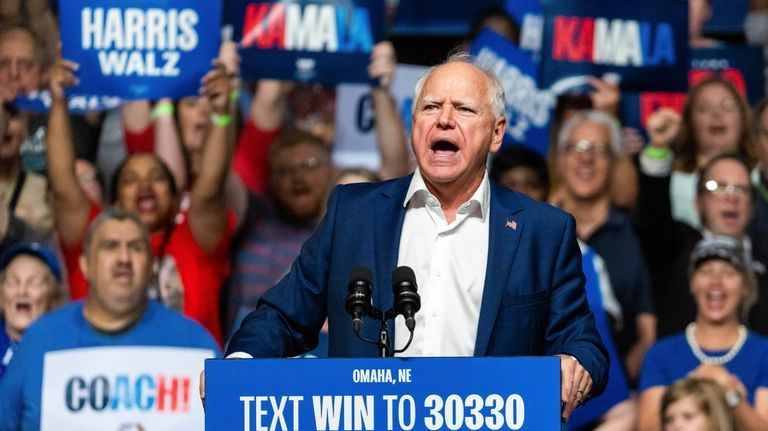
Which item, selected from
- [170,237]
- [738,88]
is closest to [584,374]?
[170,237]

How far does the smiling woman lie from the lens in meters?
5.98

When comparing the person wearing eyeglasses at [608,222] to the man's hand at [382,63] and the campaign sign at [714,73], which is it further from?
the man's hand at [382,63]

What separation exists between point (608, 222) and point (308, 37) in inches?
59.7

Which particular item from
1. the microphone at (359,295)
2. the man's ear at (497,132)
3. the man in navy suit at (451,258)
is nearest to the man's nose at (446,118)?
the man in navy suit at (451,258)

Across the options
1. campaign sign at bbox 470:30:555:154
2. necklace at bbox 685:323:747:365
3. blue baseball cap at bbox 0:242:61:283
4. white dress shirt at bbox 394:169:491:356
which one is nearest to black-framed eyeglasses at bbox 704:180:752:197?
necklace at bbox 685:323:747:365

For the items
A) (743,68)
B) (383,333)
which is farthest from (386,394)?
(743,68)

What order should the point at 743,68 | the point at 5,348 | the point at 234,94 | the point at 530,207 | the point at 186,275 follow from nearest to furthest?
the point at 530,207
the point at 5,348
the point at 186,275
the point at 234,94
the point at 743,68

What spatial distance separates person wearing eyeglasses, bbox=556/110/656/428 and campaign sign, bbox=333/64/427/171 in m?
0.83

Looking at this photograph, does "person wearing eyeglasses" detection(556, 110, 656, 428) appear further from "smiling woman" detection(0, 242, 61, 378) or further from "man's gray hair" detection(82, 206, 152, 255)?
"smiling woman" detection(0, 242, 61, 378)

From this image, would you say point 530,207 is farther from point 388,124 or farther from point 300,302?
point 388,124

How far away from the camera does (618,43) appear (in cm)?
678

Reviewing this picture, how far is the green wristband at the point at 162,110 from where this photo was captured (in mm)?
6730

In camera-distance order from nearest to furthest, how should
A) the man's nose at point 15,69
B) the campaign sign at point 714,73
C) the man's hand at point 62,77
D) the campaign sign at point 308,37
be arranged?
the man's hand at point 62,77 → the campaign sign at point 308,37 → the man's nose at point 15,69 → the campaign sign at point 714,73

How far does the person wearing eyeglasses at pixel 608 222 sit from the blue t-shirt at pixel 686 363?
0.24 metres
